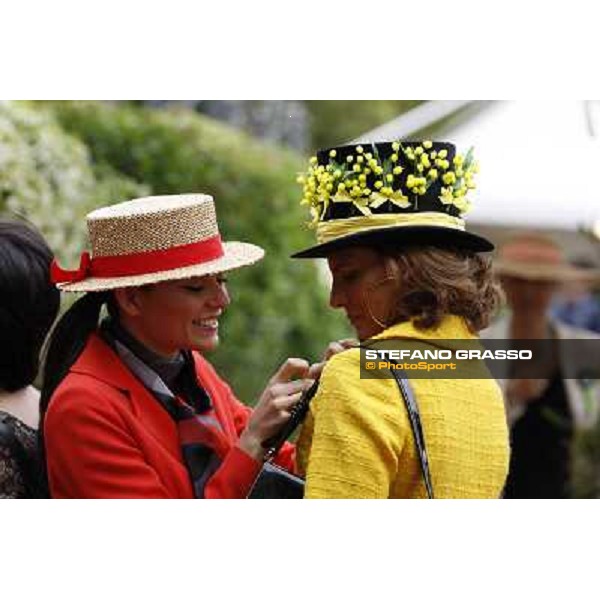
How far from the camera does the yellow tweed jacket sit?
8.52 ft

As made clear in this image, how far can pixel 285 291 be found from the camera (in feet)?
18.7

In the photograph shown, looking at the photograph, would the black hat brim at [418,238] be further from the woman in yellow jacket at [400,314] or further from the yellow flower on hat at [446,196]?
the yellow flower on hat at [446,196]

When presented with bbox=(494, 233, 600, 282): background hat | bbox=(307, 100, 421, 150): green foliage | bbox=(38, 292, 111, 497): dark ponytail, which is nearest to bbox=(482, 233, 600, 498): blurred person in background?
bbox=(494, 233, 600, 282): background hat

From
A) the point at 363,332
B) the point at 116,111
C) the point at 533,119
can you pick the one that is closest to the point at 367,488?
the point at 363,332

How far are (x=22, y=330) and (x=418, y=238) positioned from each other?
3.30 feet

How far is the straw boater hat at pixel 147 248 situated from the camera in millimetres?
3047

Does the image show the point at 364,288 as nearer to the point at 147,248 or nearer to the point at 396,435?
the point at 396,435

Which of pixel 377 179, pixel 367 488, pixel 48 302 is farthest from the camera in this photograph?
pixel 48 302

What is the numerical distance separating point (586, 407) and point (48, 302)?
8.23 feet

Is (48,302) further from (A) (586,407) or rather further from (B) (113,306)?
(A) (586,407)

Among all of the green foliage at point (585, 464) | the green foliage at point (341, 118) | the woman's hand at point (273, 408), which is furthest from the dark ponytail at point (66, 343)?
the green foliage at point (341, 118)

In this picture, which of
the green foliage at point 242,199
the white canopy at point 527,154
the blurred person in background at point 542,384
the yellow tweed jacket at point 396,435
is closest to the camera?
the yellow tweed jacket at point 396,435

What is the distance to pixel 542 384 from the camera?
453 centimetres

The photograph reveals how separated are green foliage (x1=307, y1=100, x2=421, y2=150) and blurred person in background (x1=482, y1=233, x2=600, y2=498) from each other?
1.86m
